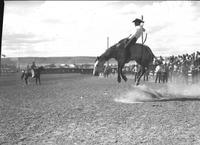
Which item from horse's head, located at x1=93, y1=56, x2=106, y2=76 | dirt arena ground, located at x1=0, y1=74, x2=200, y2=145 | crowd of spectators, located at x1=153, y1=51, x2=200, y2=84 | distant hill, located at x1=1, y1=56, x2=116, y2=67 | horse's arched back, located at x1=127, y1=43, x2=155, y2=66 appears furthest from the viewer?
distant hill, located at x1=1, y1=56, x2=116, y2=67

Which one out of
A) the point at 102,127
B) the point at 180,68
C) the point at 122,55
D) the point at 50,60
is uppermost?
the point at 50,60

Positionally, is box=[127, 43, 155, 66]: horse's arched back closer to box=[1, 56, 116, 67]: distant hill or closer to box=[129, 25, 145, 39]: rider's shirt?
box=[129, 25, 145, 39]: rider's shirt

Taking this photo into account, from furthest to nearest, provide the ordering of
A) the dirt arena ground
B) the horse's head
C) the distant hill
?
the distant hill
the horse's head
the dirt arena ground

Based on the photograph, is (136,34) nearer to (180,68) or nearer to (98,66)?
(98,66)

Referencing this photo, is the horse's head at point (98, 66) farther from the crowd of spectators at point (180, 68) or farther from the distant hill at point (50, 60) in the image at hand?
the distant hill at point (50, 60)

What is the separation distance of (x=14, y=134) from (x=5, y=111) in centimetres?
372

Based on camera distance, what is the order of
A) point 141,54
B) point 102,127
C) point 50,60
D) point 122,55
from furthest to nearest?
point 50,60
point 141,54
point 122,55
point 102,127

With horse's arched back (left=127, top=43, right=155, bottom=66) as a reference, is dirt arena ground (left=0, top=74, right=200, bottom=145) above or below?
below

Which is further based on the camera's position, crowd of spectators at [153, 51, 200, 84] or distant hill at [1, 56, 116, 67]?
distant hill at [1, 56, 116, 67]

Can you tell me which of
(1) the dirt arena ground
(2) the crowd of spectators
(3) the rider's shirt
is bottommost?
(1) the dirt arena ground

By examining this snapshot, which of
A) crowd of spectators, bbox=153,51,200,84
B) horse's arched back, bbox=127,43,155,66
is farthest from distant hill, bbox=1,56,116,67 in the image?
horse's arched back, bbox=127,43,155,66

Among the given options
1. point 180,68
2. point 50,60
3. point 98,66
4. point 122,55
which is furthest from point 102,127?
point 50,60

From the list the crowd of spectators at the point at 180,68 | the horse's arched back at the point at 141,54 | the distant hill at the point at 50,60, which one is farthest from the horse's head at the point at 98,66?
the distant hill at the point at 50,60

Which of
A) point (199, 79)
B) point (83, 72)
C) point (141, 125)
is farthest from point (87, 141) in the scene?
point (83, 72)
